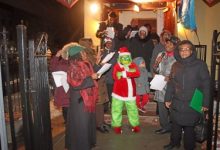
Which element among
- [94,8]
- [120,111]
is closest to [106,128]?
[120,111]

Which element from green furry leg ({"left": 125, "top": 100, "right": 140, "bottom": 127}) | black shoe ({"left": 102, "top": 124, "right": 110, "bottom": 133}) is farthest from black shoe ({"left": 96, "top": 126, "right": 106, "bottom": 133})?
green furry leg ({"left": 125, "top": 100, "right": 140, "bottom": 127})

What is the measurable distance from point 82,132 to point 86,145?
260 millimetres

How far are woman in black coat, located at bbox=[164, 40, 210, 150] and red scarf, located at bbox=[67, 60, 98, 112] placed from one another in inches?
59.4

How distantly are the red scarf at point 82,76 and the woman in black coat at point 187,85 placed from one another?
59.4 inches

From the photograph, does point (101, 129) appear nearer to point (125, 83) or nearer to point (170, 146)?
point (125, 83)

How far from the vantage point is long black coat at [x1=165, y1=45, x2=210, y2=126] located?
4.91 m

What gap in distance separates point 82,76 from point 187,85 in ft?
5.91

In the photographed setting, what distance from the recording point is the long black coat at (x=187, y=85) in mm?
4906

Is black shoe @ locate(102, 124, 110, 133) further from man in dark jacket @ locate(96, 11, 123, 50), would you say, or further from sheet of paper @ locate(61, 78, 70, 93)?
man in dark jacket @ locate(96, 11, 123, 50)

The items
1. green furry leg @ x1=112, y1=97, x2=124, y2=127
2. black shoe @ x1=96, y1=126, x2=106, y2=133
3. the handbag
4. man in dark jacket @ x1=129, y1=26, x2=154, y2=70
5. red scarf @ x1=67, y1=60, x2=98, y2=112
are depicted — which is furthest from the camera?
man in dark jacket @ x1=129, y1=26, x2=154, y2=70

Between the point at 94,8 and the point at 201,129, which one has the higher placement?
the point at 94,8

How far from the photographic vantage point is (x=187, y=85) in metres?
5.02

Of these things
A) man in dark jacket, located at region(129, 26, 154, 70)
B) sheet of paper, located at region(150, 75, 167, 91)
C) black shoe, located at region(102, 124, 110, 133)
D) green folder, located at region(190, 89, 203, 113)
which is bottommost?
black shoe, located at region(102, 124, 110, 133)

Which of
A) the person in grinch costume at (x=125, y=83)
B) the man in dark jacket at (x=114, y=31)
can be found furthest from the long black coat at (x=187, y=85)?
the man in dark jacket at (x=114, y=31)
